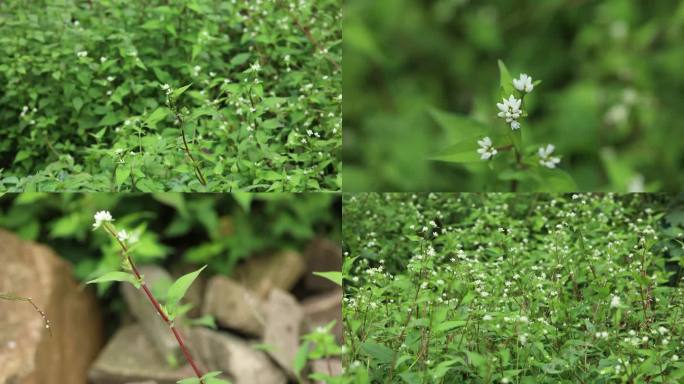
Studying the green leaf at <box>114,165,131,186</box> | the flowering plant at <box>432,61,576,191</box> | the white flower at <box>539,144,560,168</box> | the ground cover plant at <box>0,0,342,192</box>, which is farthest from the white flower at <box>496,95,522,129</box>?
the green leaf at <box>114,165,131,186</box>

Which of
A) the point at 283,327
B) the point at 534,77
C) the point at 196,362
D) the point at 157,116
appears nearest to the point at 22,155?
the point at 157,116

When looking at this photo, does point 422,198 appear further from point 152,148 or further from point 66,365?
point 66,365

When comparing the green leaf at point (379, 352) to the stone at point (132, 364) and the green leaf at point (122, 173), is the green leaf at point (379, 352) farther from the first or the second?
the stone at point (132, 364)

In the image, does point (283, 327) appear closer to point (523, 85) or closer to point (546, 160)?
point (546, 160)

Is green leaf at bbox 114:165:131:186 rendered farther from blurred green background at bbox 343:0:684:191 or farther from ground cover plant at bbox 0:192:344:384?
blurred green background at bbox 343:0:684:191

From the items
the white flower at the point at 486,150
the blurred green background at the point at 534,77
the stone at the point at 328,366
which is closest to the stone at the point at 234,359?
the stone at the point at 328,366
